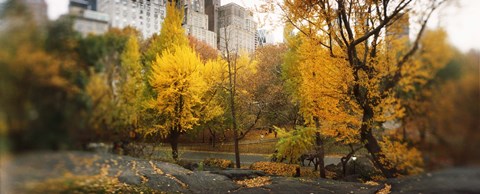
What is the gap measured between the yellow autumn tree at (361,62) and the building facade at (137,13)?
8.06 feet

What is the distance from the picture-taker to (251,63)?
17.2m

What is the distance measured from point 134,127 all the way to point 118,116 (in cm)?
49

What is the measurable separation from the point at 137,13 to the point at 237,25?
8.15 m

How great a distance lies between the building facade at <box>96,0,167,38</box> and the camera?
2.65 m

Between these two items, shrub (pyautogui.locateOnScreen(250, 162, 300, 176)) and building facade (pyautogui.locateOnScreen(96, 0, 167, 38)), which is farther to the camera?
shrub (pyautogui.locateOnScreen(250, 162, 300, 176))

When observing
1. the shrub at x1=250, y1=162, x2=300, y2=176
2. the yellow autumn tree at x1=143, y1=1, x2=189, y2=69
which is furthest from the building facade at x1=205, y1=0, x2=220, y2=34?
the shrub at x1=250, y1=162, x2=300, y2=176

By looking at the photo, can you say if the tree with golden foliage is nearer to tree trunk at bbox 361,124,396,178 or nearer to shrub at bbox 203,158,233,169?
tree trunk at bbox 361,124,396,178

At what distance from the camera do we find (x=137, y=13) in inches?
122

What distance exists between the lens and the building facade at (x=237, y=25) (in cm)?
801

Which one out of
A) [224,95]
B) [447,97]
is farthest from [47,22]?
[224,95]

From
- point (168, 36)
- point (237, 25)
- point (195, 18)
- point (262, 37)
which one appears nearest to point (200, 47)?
point (195, 18)

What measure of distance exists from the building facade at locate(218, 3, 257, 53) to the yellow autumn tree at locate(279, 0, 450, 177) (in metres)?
1.36

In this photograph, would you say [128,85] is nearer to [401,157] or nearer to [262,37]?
[401,157]

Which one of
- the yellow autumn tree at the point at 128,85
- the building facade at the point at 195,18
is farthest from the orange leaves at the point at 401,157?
the building facade at the point at 195,18
